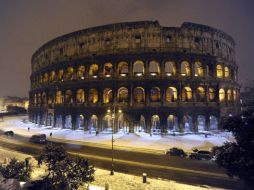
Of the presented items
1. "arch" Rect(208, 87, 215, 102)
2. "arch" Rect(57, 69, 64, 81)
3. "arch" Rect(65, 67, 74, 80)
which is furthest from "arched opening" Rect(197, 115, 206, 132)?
"arch" Rect(57, 69, 64, 81)

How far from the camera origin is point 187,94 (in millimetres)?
37344

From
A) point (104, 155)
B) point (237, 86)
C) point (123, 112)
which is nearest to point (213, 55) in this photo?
point (237, 86)

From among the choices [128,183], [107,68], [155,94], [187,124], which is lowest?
[128,183]

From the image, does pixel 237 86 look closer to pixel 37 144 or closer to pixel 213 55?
pixel 213 55

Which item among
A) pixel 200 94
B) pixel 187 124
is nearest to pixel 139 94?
pixel 187 124

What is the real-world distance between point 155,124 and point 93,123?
12171mm

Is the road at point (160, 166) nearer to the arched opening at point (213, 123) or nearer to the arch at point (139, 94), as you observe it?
the arch at point (139, 94)

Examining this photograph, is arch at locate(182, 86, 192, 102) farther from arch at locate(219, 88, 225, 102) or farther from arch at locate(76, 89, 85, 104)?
arch at locate(76, 89, 85, 104)

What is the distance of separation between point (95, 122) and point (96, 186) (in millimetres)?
25459

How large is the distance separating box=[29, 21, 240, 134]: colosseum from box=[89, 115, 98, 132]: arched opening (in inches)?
0.7

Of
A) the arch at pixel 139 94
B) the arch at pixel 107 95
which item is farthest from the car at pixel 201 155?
the arch at pixel 107 95

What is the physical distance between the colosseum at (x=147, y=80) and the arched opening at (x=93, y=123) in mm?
19

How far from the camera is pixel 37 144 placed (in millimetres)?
27797

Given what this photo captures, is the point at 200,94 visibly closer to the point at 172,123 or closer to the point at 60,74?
the point at 172,123
